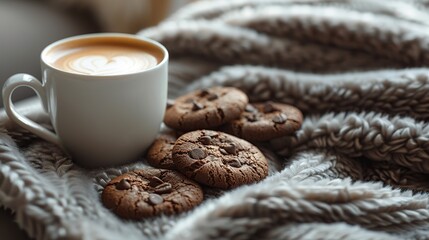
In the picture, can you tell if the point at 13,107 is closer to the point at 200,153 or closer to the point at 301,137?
the point at 200,153

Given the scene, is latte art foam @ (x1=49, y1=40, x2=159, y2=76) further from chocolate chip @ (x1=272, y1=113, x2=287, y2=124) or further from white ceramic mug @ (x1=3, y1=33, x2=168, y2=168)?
chocolate chip @ (x1=272, y1=113, x2=287, y2=124)

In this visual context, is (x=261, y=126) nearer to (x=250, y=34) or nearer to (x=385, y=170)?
(x=385, y=170)

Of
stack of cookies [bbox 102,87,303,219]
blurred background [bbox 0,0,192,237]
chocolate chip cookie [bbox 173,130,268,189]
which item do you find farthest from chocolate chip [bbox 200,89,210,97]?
blurred background [bbox 0,0,192,237]

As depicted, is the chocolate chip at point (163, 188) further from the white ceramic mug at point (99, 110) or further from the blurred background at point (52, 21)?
the blurred background at point (52, 21)

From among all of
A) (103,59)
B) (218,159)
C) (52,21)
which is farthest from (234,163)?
(52,21)

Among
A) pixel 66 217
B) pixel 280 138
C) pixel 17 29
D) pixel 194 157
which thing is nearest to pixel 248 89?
pixel 280 138

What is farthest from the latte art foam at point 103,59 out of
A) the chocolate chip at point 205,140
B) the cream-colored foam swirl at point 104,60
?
the chocolate chip at point 205,140

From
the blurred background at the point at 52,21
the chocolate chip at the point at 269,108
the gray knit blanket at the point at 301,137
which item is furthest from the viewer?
the blurred background at the point at 52,21

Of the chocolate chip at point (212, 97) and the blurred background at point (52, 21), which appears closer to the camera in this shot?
the chocolate chip at point (212, 97)
